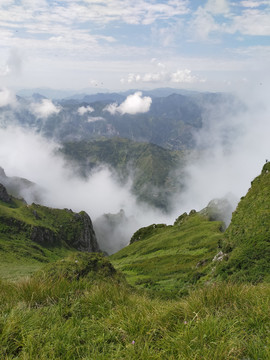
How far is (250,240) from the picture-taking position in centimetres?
2872

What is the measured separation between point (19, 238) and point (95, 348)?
144m

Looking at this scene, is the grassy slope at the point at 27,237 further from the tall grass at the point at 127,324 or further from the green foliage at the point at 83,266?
the tall grass at the point at 127,324

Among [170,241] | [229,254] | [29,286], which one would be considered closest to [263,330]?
[29,286]

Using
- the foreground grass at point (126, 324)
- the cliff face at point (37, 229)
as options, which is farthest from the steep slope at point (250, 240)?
the cliff face at point (37, 229)

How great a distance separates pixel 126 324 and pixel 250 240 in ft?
88.1

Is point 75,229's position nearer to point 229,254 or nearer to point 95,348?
point 229,254

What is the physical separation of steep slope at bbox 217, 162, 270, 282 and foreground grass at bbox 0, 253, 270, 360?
17747 mm

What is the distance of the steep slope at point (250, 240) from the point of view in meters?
24.2

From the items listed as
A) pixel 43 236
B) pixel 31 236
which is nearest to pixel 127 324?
pixel 31 236

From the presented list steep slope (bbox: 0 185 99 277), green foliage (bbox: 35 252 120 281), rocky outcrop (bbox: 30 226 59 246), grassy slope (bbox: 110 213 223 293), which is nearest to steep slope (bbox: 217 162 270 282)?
grassy slope (bbox: 110 213 223 293)

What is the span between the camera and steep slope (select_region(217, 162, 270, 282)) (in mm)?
24172

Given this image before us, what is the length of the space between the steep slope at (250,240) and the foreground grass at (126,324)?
1775 centimetres

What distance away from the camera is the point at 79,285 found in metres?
8.23

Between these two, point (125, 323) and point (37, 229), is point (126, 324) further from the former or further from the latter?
point (37, 229)
